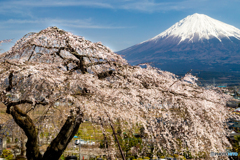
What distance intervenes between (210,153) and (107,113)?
292cm

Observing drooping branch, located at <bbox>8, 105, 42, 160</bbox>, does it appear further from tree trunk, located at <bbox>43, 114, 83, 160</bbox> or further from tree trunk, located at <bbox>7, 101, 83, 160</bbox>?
tree trunk, located at <bbox>43, 114, 83, 160</bbox>

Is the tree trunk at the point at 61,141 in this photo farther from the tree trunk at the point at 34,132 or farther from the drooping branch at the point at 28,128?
the drooping branch at the point at 28,128

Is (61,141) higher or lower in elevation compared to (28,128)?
lower

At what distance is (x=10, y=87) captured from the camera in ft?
14.1

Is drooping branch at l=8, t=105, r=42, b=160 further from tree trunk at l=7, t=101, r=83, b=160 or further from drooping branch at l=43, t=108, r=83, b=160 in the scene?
drooping branch at l=43, t=108, r=83, b=160

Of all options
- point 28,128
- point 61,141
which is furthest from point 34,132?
point 61,141

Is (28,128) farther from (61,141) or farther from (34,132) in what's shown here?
(61,141)

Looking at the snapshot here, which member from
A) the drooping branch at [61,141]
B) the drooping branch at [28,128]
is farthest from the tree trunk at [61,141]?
the drooping branch at [28,128]

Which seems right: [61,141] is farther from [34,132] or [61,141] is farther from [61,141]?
[34,132]

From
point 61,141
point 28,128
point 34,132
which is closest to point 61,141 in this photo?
point 61,141

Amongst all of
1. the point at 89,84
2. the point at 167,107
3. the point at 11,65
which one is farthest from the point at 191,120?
the point at 11,65

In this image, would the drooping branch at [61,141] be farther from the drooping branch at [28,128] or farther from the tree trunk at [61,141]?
the drooping branch at [28,128]

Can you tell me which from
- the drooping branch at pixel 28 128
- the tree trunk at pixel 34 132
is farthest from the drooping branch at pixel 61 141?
the drooping branch at pixel 28 128

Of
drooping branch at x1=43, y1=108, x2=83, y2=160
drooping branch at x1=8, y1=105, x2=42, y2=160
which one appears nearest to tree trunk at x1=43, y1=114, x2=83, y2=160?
drooping branch at x1=43, y1=108, x2=83, y2=160
